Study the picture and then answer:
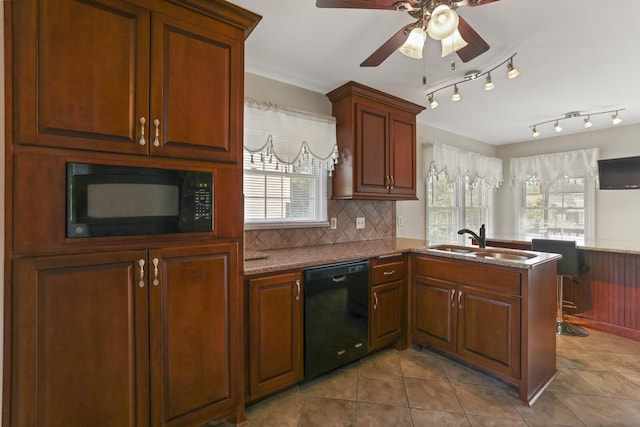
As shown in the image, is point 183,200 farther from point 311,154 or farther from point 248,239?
point 311,154

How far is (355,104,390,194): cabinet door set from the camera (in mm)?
2709

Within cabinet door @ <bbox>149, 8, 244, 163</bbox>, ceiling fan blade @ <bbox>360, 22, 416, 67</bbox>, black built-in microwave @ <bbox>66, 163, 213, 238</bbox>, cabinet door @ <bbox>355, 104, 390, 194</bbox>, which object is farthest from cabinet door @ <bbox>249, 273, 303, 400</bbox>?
ceiling fan blade @ <bbox>360, 22, 416, 67</bbox>

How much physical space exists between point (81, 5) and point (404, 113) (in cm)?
259

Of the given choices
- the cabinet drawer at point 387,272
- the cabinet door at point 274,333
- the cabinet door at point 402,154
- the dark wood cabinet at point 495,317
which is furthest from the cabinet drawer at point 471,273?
the cabinet door at point 274,333

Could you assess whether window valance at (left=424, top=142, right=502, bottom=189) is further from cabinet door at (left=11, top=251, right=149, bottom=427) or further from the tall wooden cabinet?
cabinet door at (left=11, top=251, right=149, bottom=427)

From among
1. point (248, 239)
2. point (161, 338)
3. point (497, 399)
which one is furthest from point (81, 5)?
point (497, 399)

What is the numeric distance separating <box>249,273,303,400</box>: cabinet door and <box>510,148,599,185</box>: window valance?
190 inches

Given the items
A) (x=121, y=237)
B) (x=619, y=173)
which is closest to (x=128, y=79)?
(x=121, y=237)

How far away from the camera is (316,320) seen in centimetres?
204

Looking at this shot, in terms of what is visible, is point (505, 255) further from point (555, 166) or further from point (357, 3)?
point (555, 166)

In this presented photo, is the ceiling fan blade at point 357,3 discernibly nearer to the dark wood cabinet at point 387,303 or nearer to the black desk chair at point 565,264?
the dark wood cabinet at point 387,303

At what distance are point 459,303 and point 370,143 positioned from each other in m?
1.55

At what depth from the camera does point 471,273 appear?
219 cm

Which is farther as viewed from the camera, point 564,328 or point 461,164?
point 461,164
